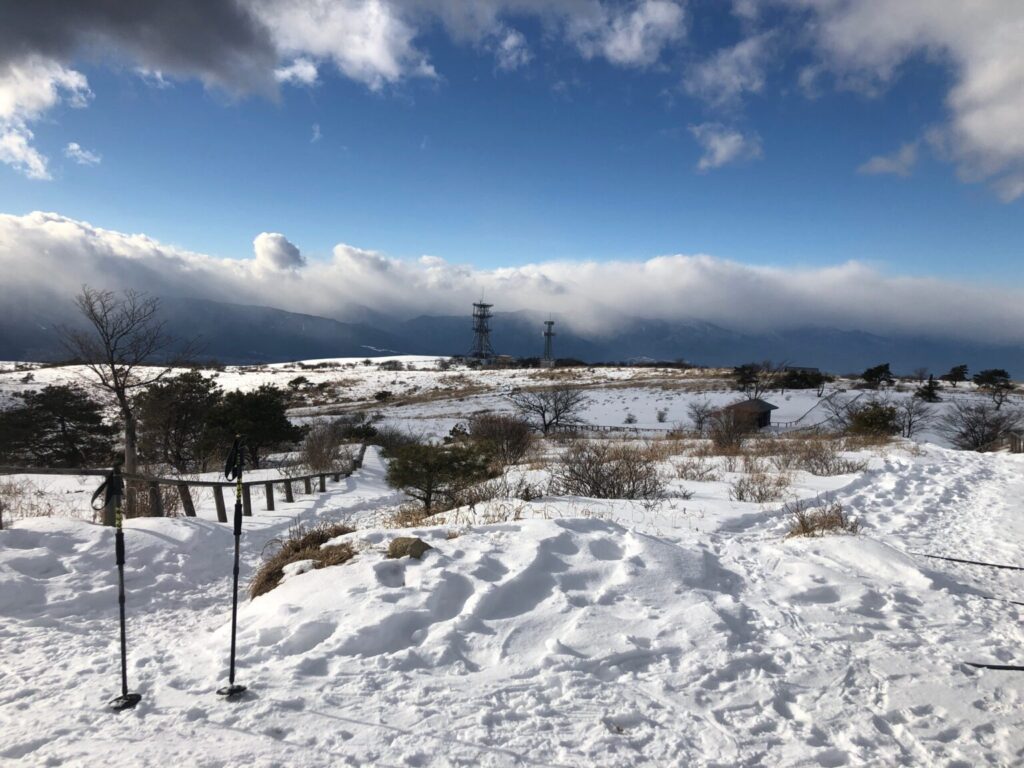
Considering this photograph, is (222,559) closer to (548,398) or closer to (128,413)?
(128,413)

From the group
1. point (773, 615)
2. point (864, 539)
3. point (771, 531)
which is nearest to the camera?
point (773, 615)

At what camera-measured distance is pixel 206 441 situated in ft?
53.3

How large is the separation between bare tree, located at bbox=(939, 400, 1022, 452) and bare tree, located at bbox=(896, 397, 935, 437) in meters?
0.83

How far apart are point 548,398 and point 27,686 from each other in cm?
3114

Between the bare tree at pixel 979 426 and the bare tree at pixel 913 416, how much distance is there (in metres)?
0.83

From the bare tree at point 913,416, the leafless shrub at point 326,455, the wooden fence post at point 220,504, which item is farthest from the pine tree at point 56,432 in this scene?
the bare tree at point 913,416

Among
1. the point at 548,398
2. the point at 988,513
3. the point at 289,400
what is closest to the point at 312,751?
the point at 988,513

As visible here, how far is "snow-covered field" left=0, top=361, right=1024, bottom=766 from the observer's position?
2980mm

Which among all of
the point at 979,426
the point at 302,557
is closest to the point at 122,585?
the point at 302,557

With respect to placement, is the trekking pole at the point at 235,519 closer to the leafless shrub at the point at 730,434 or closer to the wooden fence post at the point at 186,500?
the wooden fence post at the point at 186,500

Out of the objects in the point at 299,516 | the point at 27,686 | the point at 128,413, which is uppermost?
the point at 128,413

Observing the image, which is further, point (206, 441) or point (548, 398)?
point (548, 398)

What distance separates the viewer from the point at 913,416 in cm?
3039

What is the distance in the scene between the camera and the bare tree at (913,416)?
2805 centimetres
